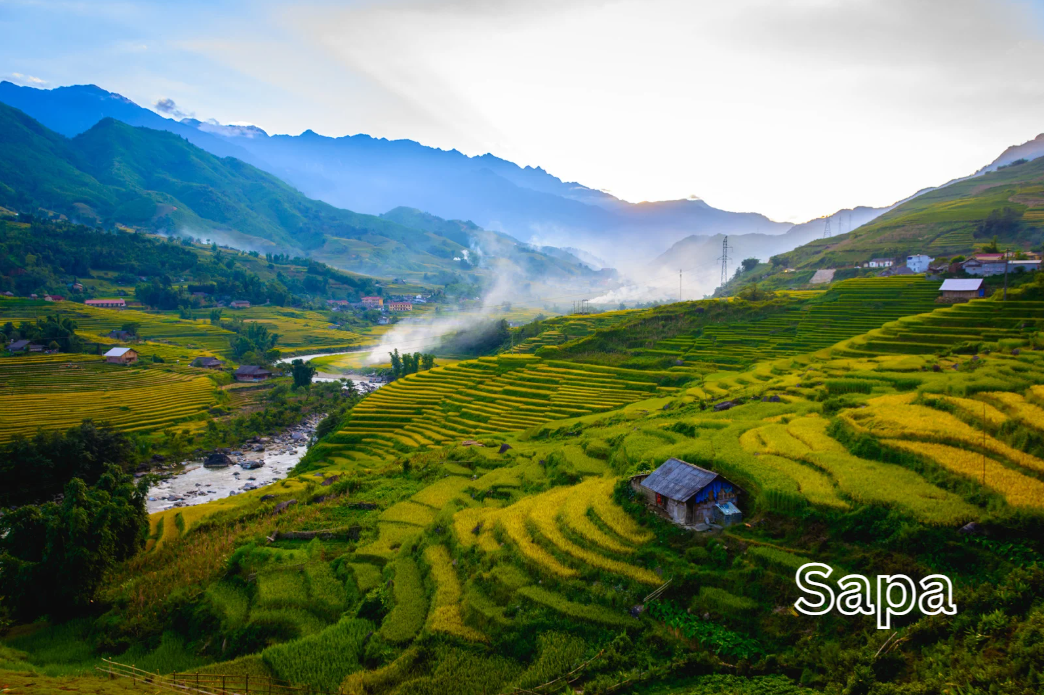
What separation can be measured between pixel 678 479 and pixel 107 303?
97122 millimetres

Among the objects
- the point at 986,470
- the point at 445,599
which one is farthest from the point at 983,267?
the point at 445,599

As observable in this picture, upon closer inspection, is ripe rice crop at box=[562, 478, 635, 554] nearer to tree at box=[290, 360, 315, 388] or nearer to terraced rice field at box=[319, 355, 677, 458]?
terraced rice field at box=[319, 355, 677, 458]

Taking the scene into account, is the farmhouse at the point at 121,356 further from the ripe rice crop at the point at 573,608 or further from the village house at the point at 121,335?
the ripe rice crop at the point at 573,608

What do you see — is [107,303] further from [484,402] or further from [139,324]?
[484,402]

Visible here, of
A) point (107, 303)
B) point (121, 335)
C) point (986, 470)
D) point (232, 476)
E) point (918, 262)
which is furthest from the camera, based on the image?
point (107, 303)

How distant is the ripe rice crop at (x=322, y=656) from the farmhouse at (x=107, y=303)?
90111 mm

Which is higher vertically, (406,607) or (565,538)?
(565,538)

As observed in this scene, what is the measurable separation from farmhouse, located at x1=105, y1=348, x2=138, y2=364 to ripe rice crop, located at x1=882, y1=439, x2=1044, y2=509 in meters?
64.4

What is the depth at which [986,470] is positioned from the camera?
38.7 feet

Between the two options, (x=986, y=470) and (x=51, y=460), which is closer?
(x=986, y=470)

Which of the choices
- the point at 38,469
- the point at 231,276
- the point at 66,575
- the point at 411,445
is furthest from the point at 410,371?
the point at 231,276

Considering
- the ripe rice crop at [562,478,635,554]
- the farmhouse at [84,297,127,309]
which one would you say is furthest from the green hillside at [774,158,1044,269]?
the farmhouse at [84,297,127,309]

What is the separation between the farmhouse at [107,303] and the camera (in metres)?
82.4

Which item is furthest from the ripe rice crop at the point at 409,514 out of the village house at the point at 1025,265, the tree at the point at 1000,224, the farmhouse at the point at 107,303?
the farmhouse at the point at 107,303
